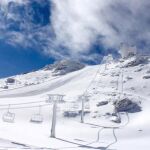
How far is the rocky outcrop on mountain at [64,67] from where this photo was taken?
13262 centimetres

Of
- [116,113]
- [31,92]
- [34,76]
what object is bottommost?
[116,113]

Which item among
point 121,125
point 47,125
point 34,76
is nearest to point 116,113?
point 121,125

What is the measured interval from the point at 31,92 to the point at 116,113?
108 feet

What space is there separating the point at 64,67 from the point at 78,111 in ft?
213

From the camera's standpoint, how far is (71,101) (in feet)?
260

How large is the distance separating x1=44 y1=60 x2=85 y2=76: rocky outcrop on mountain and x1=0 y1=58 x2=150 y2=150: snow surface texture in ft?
14.8

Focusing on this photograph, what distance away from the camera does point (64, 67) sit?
136m

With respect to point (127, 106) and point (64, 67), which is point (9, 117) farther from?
point (64, 67)

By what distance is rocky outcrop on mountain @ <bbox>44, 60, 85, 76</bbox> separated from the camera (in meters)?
133

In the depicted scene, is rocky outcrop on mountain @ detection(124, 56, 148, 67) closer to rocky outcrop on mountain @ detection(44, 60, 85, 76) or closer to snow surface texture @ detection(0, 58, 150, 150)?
snow surface texture @ detection(0, 58, 150, 150)

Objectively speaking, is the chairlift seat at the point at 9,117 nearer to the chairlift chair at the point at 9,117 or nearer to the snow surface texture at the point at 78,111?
the chairlift chair at the point at 9,117

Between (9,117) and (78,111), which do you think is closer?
(9,117)

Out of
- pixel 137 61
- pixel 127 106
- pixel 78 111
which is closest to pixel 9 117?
pixel 78 111

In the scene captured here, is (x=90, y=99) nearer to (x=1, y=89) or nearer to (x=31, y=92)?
(x=31, y=92)
